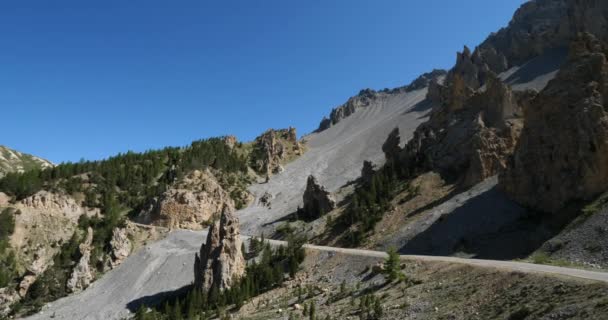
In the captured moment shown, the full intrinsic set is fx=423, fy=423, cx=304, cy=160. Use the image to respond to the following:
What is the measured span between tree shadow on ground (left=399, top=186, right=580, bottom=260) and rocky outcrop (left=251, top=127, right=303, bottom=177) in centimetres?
6636

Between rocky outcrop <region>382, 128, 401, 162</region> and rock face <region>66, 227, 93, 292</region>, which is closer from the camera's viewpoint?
rock face <region>66, 227, 93, 292</region>

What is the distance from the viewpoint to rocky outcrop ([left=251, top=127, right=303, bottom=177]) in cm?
11006

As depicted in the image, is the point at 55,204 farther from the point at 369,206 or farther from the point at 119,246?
the point at 369,206

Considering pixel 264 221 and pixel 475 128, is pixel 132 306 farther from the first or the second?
pixel 475 128

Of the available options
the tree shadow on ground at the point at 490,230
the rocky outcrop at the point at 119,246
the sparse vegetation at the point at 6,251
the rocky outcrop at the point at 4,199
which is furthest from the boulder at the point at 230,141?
the tree shadow on ground at the point at 490,230

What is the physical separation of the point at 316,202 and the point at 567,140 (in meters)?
37.3

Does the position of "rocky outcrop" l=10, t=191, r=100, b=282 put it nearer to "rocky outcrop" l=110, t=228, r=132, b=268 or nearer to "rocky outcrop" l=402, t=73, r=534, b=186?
"rocky outcrop" l=110, t=228, r=132, b=268

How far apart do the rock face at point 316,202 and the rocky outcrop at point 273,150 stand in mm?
36719

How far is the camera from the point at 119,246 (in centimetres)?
5856

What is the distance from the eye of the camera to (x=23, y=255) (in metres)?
57.0

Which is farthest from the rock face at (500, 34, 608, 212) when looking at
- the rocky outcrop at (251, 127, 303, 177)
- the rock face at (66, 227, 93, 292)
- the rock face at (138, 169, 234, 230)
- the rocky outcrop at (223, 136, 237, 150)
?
the rocky outcrop at (223, 136, 237, 150)

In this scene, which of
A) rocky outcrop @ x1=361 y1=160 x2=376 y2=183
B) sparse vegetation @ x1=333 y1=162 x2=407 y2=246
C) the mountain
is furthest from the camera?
rocky outcrop @ x1=361 y1=160 x2=376 y2=183

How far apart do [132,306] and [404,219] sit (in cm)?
3115

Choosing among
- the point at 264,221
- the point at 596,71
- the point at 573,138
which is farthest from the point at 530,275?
the point at 264,221
